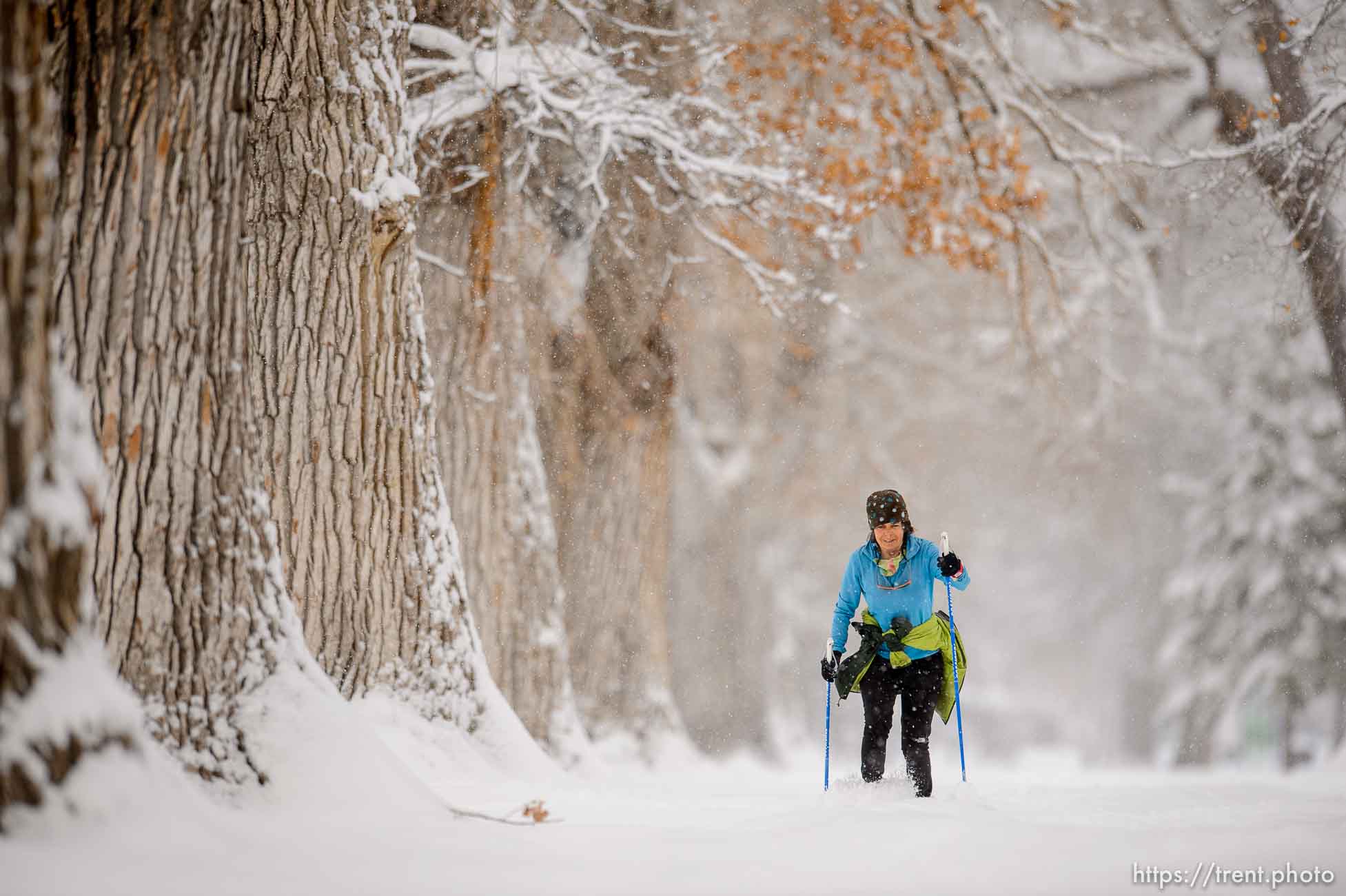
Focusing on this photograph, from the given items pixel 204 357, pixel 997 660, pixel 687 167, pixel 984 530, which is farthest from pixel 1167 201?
pixel 997 660

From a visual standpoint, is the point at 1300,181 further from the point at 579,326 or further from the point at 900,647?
the point at 579,326

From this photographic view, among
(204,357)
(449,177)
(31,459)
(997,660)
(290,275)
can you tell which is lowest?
(997,660)

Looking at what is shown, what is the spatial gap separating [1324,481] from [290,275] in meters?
15.2

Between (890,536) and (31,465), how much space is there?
3.60 meters

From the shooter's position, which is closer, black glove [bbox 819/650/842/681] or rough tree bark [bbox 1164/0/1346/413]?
black glove [bbox 819/650/842/681]

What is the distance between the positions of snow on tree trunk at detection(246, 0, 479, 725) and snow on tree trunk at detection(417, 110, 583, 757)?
2.79m

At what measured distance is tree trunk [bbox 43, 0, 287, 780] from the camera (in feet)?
13.4

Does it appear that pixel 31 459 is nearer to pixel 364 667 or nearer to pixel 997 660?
pixel 364 667

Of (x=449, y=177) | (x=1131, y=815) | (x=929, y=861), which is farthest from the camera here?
(x=449, y=177)

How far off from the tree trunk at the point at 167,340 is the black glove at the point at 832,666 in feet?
8.71

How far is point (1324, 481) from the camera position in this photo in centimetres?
1658

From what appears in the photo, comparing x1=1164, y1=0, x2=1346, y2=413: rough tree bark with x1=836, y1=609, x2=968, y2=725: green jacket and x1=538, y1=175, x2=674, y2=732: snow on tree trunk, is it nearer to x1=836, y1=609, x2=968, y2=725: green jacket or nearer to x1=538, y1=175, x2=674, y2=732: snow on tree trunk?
x1=836, y1=609, x2=968, y2=725: green jacket

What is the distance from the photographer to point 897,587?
226 inches

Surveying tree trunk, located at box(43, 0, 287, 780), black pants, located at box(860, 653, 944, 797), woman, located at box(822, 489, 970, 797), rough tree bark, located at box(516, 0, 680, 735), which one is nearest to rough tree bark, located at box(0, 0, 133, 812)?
tree trunk, located at box(43, 0, 287, 780)
